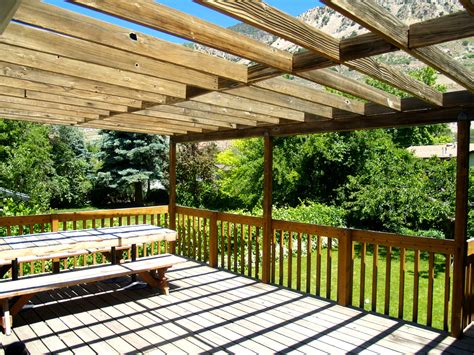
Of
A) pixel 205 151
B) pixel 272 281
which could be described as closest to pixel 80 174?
pixel 205 151

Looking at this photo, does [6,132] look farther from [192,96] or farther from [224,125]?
[192,96]

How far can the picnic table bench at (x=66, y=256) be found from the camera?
12.2 feet

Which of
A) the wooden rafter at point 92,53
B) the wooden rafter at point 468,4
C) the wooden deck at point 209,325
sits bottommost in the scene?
the wooden deck at point 209,325


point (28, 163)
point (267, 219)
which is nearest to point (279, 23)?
point (267, 219)

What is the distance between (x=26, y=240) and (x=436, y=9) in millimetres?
82339

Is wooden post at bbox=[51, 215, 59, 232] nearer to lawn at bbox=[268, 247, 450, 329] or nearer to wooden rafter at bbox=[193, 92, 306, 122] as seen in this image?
wooden rafter at bbox=[193, 92, 306, 122]

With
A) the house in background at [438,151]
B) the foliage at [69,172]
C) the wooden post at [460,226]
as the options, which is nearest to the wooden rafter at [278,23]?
the wooden post at [460,226]

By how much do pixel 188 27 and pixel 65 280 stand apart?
326cm

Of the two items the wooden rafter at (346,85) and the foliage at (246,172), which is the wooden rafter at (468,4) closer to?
the wooden rafter at (346,85)

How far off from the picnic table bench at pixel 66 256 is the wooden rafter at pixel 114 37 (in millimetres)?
2746

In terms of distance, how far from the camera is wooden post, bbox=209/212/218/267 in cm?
629

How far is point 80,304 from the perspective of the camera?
4520 mm

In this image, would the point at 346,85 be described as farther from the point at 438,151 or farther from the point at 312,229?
the point at 438,151

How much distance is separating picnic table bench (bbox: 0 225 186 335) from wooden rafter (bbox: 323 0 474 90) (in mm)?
3724
